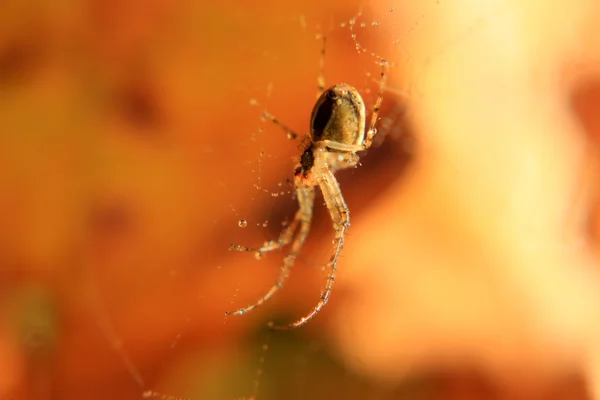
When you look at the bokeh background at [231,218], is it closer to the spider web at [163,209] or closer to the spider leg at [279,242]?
the spider web at [163,209]

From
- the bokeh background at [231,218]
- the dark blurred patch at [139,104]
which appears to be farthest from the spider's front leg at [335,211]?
the dark blurred patch at [139,104]

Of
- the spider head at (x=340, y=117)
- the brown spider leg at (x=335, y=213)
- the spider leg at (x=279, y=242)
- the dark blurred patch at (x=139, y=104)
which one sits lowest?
the spider leg at (x=279, y=242)

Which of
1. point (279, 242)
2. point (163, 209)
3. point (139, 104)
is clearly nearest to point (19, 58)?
point (139, 104)

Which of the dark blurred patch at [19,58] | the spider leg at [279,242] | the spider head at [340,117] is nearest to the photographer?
the spider head at [340,117]

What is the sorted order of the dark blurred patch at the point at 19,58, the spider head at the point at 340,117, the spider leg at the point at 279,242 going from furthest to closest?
the dark blurred patch at the point at 19,58 < the spider leg at the point at 279,242 < the spider head at the point at 340,117

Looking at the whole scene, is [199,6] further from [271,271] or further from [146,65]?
[271,271]

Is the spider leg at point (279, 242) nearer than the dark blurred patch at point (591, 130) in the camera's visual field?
Yes

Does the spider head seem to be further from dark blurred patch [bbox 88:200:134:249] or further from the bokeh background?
dark blurred patch [bbox 88:200:134:249]
